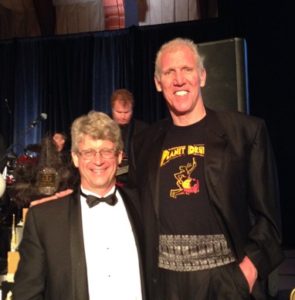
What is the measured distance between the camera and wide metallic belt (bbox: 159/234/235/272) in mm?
1532

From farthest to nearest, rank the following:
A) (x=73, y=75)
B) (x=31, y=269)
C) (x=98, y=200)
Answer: (x=73, y=75), (x=98, y=200), (x=31, y=269)

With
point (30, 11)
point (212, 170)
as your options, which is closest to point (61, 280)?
point (212, 170)

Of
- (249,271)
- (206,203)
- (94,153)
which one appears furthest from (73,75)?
(249,271)

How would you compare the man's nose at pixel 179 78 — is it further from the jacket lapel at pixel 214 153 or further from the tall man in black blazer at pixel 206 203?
the jacket lapel at pixel 214 153

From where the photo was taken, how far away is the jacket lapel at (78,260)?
1.41m

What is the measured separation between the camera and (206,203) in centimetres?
158

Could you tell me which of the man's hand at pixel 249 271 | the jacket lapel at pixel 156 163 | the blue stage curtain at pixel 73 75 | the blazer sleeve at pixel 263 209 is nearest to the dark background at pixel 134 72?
the blue stage curtain at pixel 73 75

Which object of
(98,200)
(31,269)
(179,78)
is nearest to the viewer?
(31,269)

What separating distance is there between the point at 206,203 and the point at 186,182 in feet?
0.35

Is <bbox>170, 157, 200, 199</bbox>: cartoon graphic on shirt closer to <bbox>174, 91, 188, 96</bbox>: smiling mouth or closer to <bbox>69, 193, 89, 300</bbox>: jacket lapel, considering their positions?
<bbox>174, 91, 188, 96</bbox>: smiling mouth

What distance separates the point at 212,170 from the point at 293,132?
3856 mm

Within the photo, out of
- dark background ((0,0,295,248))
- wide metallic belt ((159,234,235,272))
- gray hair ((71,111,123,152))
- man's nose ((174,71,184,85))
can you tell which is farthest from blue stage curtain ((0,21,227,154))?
wide metallic belt ((159,234,235,272))

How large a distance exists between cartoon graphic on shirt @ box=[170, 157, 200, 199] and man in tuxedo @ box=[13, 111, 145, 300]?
0.19 meters

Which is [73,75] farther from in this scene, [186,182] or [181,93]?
[186,182]
